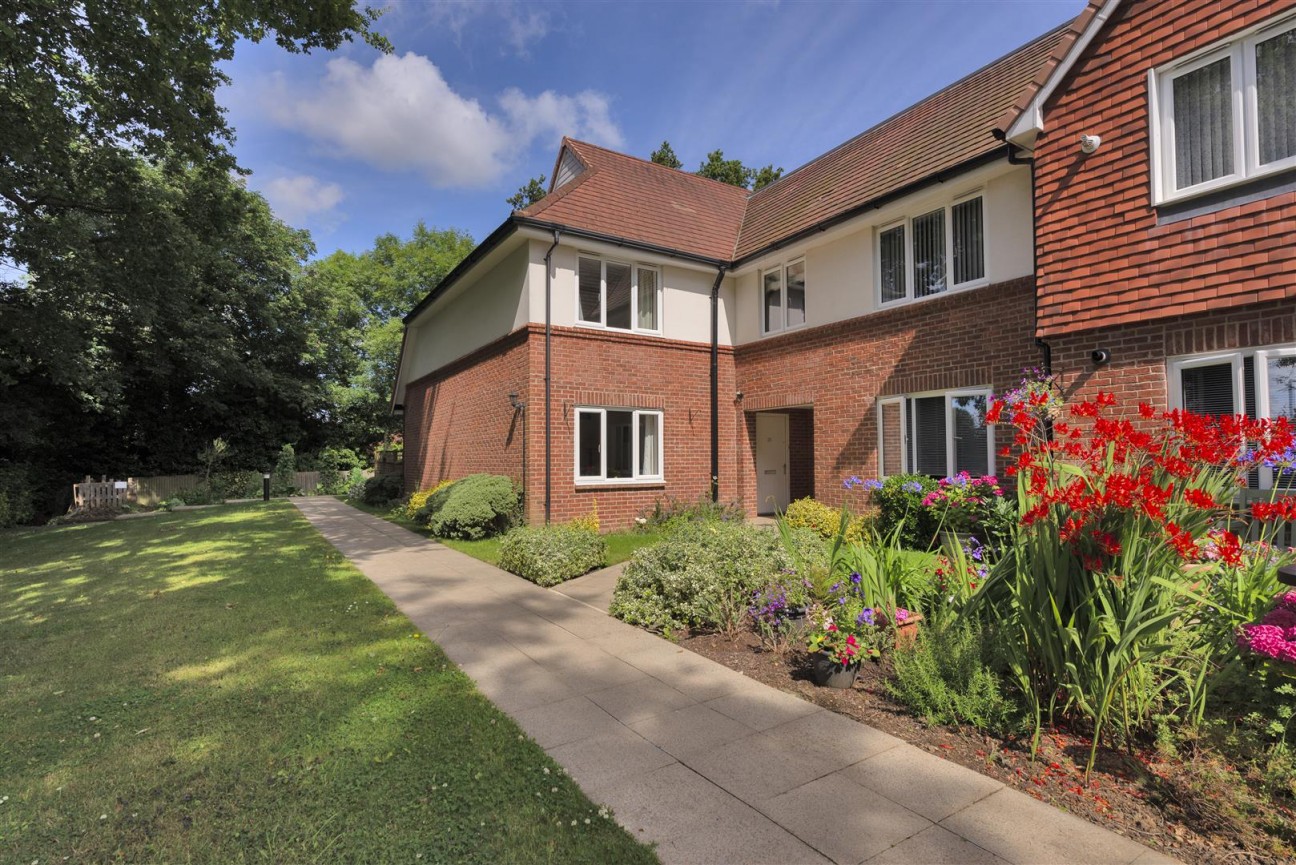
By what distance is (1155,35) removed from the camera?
6.21m

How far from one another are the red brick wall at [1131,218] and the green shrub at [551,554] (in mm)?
6560

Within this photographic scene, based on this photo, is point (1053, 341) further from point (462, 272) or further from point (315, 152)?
point (315, 152)

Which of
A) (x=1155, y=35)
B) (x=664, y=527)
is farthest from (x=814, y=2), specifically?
(x=664, y=527)

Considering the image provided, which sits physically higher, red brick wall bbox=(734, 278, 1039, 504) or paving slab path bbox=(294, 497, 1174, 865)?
red brick wall bbox=(734, 278, 1039, 504)

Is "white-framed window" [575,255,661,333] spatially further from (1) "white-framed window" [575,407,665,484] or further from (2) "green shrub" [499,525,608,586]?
(2) "green shrub" [499,525,608,586]

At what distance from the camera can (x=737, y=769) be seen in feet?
9.93

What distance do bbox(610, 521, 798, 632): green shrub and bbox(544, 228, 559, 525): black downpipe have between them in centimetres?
456

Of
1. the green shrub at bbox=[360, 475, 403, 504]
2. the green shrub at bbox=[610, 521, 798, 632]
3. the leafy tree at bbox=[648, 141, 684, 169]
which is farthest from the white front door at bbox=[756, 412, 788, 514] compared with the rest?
the leafy tree at bbox=[648, 141, 684, 169]

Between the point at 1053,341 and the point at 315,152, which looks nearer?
the point at 1053,341

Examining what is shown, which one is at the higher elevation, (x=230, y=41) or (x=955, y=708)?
(x=230, y=41)

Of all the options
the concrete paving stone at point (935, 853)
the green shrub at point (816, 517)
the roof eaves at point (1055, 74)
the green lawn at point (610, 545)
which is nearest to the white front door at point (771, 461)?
the green shrub at point (816, 517)

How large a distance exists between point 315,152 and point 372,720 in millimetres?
20954

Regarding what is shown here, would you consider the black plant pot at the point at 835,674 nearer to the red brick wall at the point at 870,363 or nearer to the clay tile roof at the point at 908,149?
the red brick wall at the point at 870,363

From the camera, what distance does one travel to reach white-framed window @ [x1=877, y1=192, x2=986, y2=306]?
880 cm
